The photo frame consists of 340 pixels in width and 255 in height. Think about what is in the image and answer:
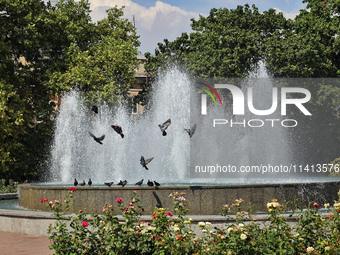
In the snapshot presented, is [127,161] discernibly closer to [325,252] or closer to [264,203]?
[264,203]

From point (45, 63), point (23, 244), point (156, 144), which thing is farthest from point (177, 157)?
point (45, 63)

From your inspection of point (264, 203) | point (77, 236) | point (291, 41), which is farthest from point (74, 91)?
point (77, 236)

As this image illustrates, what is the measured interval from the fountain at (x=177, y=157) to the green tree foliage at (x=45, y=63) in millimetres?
1435

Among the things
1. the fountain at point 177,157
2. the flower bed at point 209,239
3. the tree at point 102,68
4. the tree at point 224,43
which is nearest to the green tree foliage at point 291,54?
the tree at point 224,43

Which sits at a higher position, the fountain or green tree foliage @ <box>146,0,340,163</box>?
green tree foliage @ <box>146,0,340,163</box>

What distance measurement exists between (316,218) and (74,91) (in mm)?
30101

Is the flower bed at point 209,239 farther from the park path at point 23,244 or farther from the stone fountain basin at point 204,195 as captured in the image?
the stone fountain basin at point 204,195

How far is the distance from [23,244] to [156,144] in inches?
510

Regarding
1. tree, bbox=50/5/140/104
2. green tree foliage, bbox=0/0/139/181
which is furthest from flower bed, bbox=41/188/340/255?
tree, bbox=50/5/140/104

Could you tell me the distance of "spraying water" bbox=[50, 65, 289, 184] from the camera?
2186cm

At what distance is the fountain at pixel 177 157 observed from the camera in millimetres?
12484
